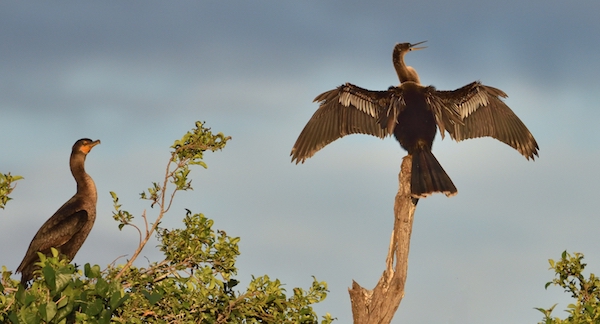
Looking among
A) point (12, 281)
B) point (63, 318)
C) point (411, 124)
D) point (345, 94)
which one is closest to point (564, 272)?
point (411, 124)

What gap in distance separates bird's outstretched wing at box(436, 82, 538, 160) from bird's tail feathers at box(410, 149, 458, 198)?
1856 mm

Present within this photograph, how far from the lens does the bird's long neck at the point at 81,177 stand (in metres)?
9.22

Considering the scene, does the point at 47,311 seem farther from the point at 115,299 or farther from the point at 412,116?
the point at 412,116

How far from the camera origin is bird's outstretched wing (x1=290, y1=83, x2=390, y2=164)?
9883 millimetres

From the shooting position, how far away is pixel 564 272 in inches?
282

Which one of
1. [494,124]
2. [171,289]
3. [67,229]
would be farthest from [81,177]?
[494,124]

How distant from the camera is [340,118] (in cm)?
1027

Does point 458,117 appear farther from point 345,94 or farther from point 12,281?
point 12,281

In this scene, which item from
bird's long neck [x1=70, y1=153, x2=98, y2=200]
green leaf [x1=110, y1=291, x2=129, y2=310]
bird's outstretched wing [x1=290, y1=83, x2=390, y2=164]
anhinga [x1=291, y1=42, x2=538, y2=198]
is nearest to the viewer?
green leaf [x1=110, y1=291, x2=129, y2=310]

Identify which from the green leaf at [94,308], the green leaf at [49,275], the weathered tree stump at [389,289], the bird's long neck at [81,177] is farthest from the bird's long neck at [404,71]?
the green leaf at [49,275]

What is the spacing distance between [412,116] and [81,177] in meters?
4.58

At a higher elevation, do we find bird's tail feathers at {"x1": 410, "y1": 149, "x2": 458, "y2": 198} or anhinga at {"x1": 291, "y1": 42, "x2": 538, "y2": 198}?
anhinga at {"x1": 291, "y1": 42, "x2": 538, "y2": 198}

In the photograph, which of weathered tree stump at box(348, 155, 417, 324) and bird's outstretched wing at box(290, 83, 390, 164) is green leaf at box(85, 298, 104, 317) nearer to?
weathered tree stump at box(348, 155, 417, 324)

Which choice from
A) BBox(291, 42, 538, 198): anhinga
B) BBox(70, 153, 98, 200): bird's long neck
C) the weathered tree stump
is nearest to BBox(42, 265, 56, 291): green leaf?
the weathered tree stump
